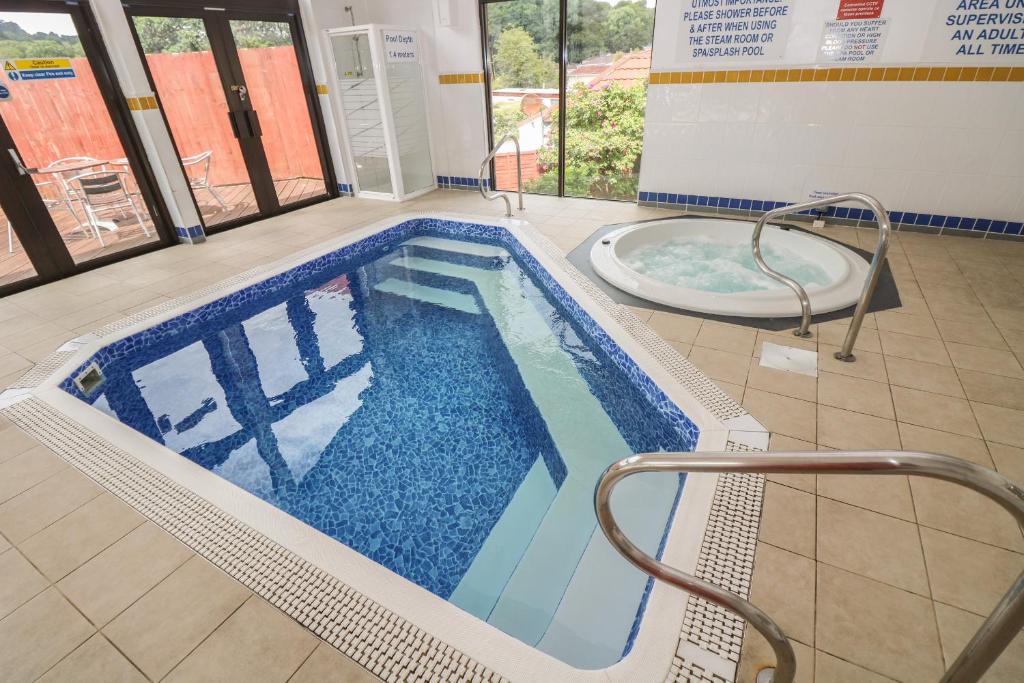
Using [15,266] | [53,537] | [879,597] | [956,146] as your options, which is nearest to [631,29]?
[956,146]

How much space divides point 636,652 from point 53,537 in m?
1.98

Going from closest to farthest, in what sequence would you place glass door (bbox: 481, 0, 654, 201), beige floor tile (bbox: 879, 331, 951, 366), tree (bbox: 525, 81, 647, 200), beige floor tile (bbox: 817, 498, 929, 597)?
beige floor tile (bbox: 817, 498, 929, 597) < beige floor tile (bbox: 879, 331, 951, 366) < glass door (bbox: 481, 0, 654, 201) < tree (bbox: 525, 81, 647, 200)

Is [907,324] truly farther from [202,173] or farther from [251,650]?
[202,173]

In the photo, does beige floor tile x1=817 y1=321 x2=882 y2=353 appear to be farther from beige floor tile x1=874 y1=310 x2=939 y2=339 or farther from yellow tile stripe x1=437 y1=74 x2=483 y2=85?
yellow tile stripe x1=437 y1=74 x2=483 y2=85

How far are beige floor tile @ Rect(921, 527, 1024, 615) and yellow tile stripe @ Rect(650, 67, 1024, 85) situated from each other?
3638mm

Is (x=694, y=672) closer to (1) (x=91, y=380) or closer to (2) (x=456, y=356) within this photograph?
(2) (x=456, y=356)

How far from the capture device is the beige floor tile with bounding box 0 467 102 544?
171cm

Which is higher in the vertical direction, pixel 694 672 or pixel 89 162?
pixel 89 162

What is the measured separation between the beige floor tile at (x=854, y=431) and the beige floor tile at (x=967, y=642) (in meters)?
0.62

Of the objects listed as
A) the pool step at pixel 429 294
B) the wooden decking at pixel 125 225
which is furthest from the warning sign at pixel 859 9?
the wooden decking at pixel 125 225

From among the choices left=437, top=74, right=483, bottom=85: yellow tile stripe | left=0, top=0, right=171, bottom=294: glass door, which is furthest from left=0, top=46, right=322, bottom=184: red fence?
left=437, top=74, right=483, bottom=85: yellow tile stripe

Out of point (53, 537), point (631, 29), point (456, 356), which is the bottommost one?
point (456, 356)

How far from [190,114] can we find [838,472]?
651 centimetres

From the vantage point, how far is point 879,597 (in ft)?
4.26
